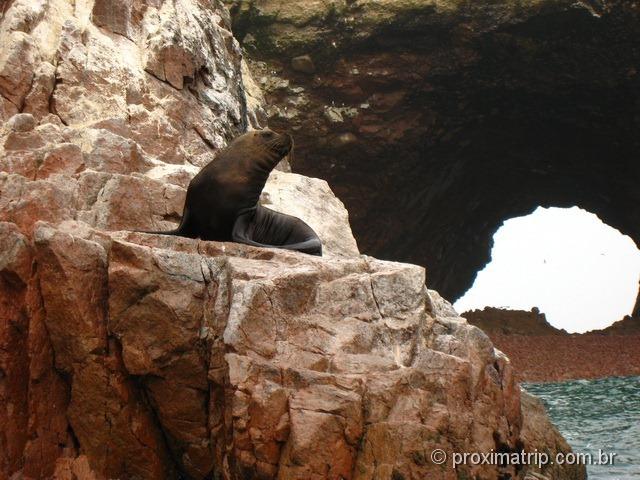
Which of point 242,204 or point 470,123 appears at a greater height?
point 470,123

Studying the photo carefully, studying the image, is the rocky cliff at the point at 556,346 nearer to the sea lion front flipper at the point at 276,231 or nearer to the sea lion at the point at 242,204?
the sea lion front flipper at the point at 276,231

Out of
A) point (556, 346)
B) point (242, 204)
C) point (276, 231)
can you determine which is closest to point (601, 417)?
point (276, 231)

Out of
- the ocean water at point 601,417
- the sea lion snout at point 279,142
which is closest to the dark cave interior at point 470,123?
the ocean water at point 601,417

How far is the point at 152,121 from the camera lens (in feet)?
27.6

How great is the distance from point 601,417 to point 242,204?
5.77 meters

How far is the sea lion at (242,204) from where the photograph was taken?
251 inches

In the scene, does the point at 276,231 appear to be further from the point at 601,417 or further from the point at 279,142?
the point at 601,417

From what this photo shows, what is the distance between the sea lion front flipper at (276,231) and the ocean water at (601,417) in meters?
2.94

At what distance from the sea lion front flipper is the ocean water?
9.66 ft

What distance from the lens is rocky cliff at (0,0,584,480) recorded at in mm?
4938

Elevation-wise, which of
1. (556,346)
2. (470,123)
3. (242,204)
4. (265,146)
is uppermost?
(470,123)

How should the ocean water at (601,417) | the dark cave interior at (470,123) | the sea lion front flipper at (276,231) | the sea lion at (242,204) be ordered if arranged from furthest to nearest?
1. the dark cave interior at (470,123)
2. the ocean water at (601,417)
3. the sea lion front flipper at (276,231)
4. the sea lion at (242,204)

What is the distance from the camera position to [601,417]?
33.6 feet

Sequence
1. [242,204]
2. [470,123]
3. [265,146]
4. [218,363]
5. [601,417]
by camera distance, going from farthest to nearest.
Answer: [470,123] < [601,417] < [265,146] < [242,204] < [218,363]
